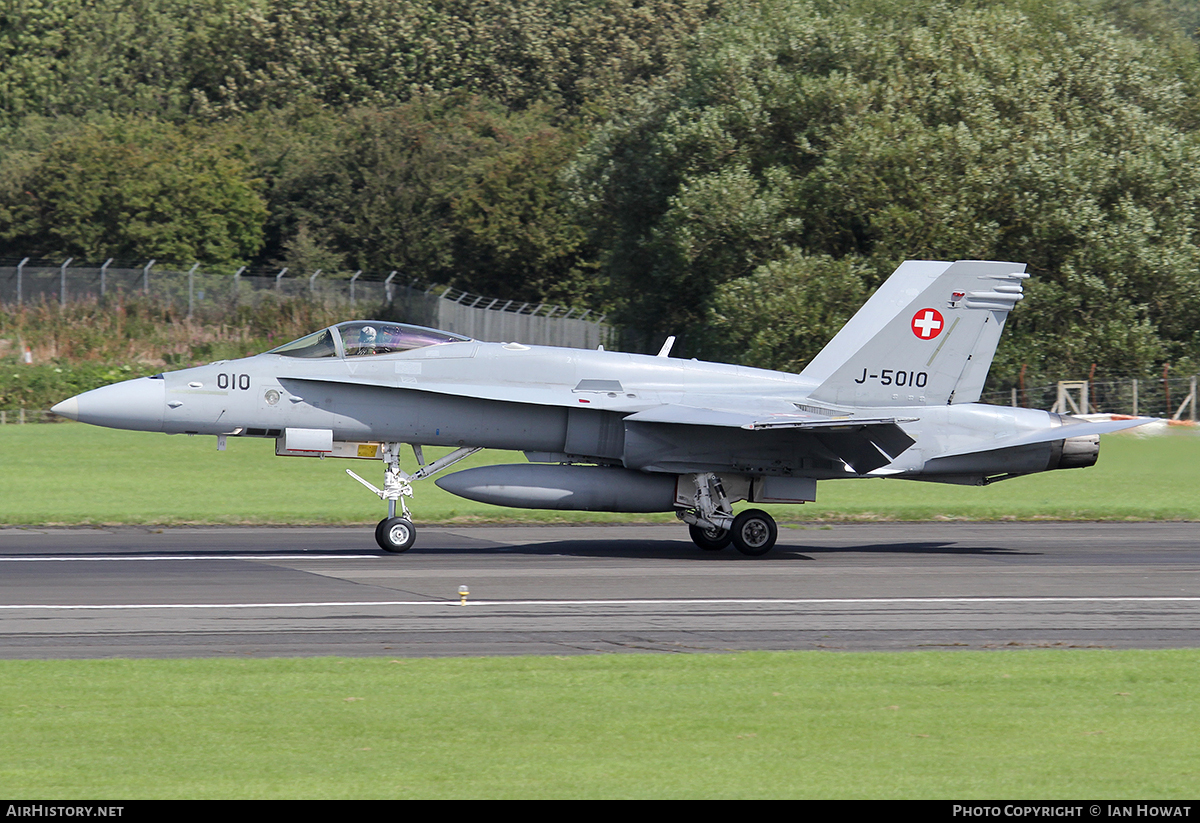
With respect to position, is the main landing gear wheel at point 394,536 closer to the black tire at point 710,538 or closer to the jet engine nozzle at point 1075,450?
the black tire at point 710,538

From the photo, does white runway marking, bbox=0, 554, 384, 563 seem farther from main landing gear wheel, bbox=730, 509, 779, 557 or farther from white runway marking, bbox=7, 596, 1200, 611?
main landing gear wheel, bbox=730, 509, 779, 557

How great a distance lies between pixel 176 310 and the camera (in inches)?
1892

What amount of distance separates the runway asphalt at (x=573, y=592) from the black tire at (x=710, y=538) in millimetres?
153

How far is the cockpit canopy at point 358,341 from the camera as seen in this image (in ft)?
55.9

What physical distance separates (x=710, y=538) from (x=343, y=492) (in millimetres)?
10337

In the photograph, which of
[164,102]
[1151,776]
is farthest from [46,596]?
[164,102]

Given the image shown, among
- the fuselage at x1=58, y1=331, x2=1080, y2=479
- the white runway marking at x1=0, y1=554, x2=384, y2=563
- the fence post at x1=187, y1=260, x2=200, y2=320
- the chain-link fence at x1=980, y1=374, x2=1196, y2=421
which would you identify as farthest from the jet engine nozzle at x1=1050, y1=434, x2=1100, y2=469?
the fence post at x1=187, y1=260, x2=200, y2=320

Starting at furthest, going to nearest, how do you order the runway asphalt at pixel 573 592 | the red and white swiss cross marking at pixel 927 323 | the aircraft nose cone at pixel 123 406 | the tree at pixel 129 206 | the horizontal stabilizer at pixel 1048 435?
the tree at pixel 129 206
the red and white swiss cross marking at pixel 927 323
the horizontal stabilizer at pixel 1048 435
the aircraft nose cone at pixel 123 406
the runway asphalt at pixel 573 592

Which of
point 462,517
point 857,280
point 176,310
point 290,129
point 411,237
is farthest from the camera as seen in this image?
point 290,129

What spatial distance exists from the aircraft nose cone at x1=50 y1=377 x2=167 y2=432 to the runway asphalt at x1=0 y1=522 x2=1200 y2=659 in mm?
1676

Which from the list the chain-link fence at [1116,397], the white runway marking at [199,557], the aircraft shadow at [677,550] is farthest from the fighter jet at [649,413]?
the chain-link fence at [1116,397]

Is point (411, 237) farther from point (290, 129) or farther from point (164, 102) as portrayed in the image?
point (164, 102)

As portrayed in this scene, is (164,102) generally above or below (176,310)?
above
